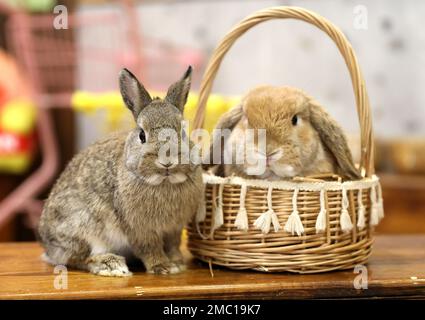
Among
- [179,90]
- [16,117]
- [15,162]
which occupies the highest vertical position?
[179,90]

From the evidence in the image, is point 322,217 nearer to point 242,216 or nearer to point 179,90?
point 242,216

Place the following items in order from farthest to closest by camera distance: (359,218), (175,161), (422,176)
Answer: (422,176)
(359,218)
(175,161)

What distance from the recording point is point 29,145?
310cm

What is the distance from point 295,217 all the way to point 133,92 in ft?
1.32

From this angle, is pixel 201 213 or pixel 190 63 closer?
pixel 201 213

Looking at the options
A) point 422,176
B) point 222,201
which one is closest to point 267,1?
point 422,176

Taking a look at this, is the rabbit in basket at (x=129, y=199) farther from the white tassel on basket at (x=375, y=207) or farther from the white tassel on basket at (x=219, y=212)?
the white tassel on basket at (x=375, y=207)

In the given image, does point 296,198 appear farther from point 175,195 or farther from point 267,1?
point 267,1

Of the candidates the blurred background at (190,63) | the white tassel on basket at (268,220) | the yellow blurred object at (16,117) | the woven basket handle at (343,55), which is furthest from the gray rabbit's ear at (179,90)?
the yellow blurred object at (16,117)

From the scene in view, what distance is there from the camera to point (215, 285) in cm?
116

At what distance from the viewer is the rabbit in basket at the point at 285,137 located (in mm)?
1242

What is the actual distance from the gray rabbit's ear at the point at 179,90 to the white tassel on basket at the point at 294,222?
291mm

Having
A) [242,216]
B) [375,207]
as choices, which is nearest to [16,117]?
[242,216]

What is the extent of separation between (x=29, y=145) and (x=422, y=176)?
1936mm
